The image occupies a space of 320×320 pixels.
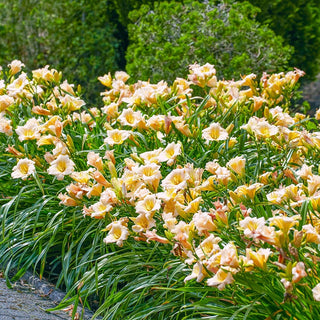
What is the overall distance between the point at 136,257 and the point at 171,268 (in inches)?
10.2

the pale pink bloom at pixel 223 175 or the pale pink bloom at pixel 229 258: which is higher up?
the pale pink bloom at pixel 223 175

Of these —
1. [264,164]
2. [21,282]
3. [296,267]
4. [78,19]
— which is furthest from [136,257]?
[78,19]

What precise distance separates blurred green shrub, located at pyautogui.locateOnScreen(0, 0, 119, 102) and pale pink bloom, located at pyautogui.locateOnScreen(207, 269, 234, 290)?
5787mm

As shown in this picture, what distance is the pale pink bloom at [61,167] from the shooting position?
276cm

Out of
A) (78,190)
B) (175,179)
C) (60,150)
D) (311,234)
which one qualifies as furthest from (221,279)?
(60,150)

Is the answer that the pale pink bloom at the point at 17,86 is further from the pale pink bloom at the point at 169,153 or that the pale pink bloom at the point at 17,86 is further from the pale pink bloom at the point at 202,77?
the pale pink bloom at the point at 169,153

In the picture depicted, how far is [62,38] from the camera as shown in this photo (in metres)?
7.52

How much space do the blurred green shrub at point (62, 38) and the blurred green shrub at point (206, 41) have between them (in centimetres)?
128

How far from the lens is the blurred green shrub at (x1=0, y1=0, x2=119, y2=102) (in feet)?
24.6

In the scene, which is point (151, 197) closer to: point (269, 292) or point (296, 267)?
point (269, 292)

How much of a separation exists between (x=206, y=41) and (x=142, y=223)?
12.9 feet

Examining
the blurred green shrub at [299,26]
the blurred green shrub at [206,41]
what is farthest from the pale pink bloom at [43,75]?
the blurred green shrub at [299,26]

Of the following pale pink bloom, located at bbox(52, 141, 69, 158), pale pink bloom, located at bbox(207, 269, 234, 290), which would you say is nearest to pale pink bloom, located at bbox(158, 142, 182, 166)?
pale pink bloom, located at bbox(52, 141, 69, 158)

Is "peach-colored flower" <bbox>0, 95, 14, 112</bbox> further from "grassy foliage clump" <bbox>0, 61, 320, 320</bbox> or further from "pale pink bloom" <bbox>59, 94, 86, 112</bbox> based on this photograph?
"pale pink bloom" <bbox>59, 94, 86, 112</bbox>
